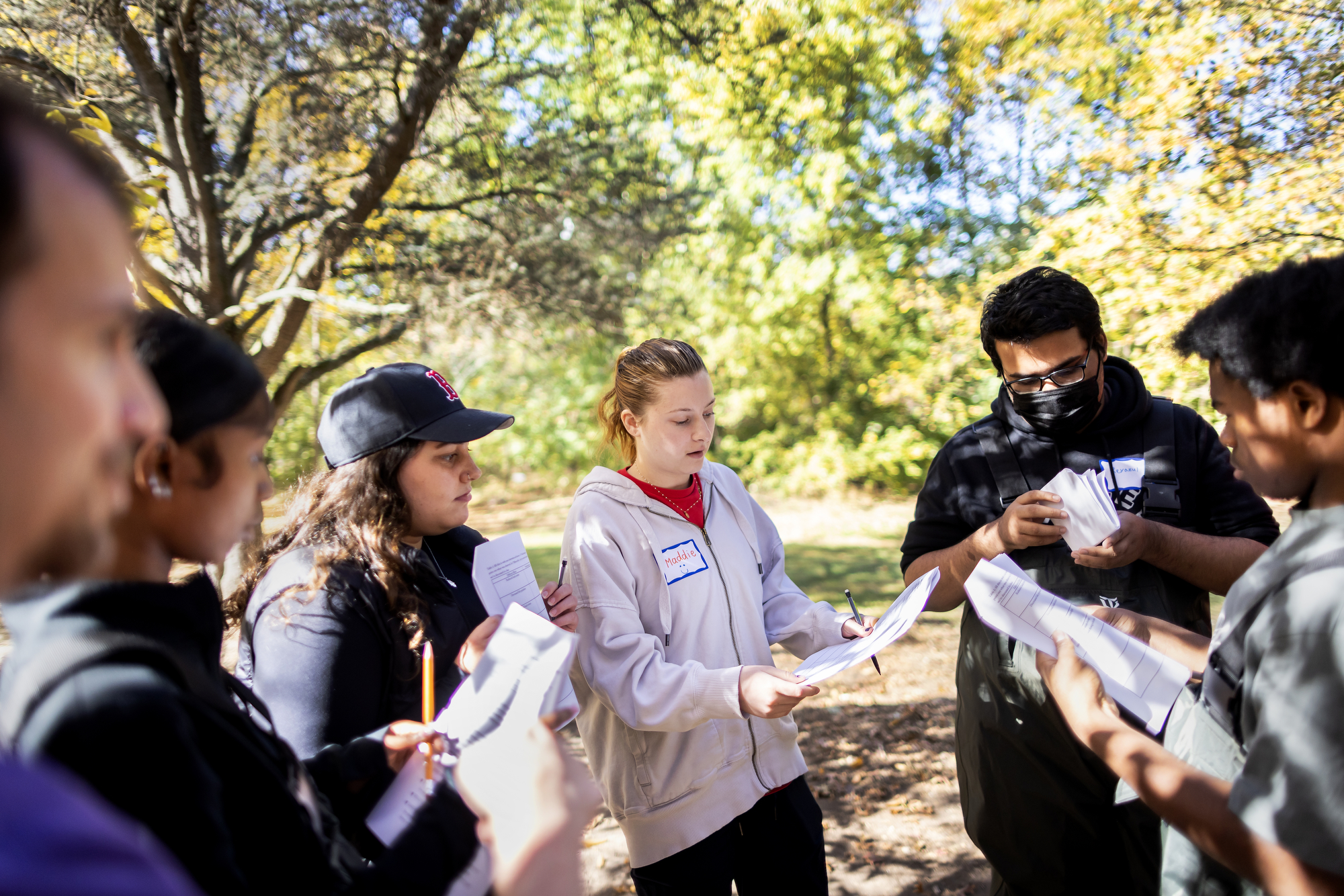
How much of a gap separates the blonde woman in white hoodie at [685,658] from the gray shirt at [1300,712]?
100 cm

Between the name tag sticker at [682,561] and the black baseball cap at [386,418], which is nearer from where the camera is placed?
the black baseball cap at [386,418]

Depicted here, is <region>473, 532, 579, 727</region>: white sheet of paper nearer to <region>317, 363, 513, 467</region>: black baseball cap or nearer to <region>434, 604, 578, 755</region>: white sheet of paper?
<region>317, 363, 513, 467</region>: black baseball cap

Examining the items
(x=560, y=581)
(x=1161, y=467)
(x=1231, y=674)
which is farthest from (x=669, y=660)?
(x=1161, y=467)

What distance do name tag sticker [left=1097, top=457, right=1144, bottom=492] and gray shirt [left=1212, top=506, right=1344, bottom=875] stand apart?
3.84ft

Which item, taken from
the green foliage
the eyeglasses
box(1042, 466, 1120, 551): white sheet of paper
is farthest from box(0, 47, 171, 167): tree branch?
box(1042, 466, 1120, 551): white sheet of paper

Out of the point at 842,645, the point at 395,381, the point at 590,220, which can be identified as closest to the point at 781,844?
the point at 842,645

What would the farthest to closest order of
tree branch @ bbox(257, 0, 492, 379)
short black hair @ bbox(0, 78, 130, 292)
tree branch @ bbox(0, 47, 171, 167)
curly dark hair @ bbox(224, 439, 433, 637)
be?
tree branch @ bbox(257, 0, 492, 379), tree branch @ bbox(0, 47, 171, 167), curly dark hair @ bbox(224, 439, 433, 637), short black hair @ bbox(0, 78, 130, 292)

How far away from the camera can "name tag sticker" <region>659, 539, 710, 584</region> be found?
7.83 ft

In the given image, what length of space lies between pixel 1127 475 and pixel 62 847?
269cm

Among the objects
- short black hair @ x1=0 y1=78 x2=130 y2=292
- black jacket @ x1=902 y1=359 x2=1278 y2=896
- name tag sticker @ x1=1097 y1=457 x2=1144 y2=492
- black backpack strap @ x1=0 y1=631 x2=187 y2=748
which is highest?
short black hair @ x1=0 y1=78 x2=130 y2=292

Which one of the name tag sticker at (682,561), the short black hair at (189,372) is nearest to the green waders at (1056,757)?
the name tag sticker at (682,561)

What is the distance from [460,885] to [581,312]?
7.95 meters

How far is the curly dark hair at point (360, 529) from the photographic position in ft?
6.32

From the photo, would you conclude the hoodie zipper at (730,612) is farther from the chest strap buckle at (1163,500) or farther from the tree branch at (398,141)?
the tree branch at (398,141)
